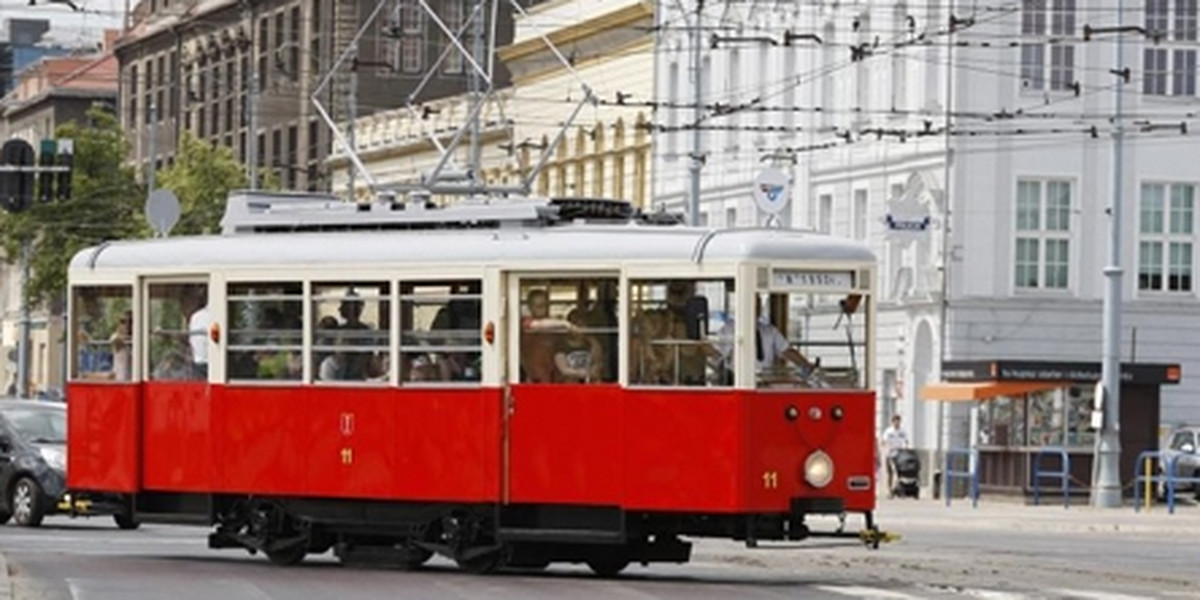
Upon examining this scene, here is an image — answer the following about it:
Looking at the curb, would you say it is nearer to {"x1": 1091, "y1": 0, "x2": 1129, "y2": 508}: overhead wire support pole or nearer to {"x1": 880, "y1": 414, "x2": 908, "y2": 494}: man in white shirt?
{"x1": 1091, "y1": 0, "x2": 1129, "y2": 508}: overhead wire support pole

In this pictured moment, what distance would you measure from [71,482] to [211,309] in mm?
2343

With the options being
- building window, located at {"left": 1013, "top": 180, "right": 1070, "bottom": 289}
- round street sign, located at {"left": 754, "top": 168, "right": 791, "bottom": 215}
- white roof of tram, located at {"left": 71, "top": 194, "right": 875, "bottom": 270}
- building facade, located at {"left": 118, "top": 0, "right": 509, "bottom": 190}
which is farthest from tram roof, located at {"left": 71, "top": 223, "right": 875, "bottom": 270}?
building facade, located at {"left": 118, "top": 0, "right": 509, "bottom": 190}

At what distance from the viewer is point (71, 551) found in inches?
1310

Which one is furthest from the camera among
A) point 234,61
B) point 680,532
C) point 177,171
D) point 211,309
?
point 234,61

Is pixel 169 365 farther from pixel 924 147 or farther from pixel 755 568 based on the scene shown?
pixel 924 147

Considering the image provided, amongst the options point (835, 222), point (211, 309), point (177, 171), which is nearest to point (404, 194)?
point (211, 309)

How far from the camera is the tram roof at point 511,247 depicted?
28141 mm

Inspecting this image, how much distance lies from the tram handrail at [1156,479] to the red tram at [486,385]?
23.1 meters

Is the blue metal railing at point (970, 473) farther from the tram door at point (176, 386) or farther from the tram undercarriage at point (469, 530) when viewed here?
the tram undercarriage at point (469, 530)

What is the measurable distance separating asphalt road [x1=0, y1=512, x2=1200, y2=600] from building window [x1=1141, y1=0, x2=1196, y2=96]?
103 feet

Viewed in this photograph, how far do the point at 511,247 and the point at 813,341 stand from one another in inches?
99.3

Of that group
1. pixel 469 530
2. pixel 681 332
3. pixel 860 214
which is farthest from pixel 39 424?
pixel 860 214

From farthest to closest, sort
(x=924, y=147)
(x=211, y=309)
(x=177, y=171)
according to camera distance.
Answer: (x=177, y=171)
(x=924, y=147)
(x=211, y=309)

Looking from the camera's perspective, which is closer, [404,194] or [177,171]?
[404,194]
